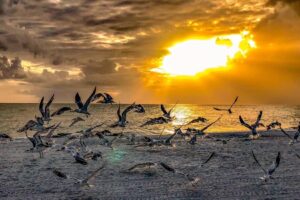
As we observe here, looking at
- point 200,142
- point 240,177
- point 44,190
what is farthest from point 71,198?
point 200,142

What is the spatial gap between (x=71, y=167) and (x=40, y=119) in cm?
477

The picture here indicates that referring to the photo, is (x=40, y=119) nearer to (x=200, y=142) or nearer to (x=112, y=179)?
(x=112, y=179)

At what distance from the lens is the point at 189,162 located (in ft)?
81.6

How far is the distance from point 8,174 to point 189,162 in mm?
10049

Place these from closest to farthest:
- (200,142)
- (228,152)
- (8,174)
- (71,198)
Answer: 1. (71,198)
2. (8,174)
3. (228,152)
4. (200,142)

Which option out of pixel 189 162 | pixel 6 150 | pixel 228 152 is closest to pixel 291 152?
pixel 228 152

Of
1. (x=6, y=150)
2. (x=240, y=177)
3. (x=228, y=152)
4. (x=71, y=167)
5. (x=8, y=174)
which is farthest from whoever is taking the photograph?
(x=6, y=150)

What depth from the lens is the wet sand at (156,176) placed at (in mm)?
16625

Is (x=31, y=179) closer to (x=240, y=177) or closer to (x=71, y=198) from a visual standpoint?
(x=71, y=198)

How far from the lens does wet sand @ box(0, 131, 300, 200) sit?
16625 mm

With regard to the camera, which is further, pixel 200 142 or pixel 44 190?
pixel 200 142

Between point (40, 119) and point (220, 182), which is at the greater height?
point (40, 119)

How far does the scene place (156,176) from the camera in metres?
20.0

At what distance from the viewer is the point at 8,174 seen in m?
21.3
